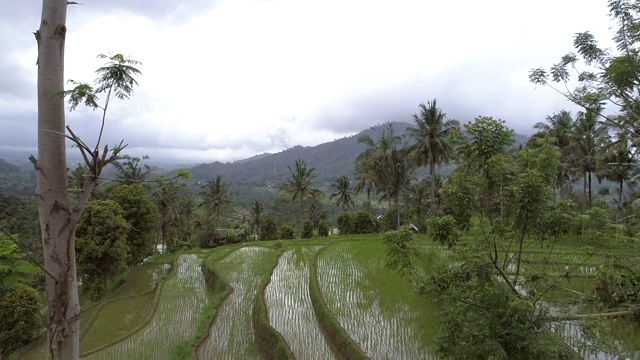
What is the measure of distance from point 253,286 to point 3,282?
1353 cm

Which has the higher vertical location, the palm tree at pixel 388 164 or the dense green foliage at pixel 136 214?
the palm tree at pixel 388 164

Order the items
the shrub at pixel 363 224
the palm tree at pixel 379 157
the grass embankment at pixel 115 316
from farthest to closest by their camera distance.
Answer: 1. the shrub at pixel 363 224
2. the palm tree at pixel 379 157
3. the grass embankment at pixel 115 316

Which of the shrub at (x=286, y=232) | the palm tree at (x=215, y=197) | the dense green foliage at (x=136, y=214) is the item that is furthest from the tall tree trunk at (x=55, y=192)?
the palm tree at (x=215, y=197)

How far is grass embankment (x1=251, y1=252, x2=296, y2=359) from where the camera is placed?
9322 millimetres

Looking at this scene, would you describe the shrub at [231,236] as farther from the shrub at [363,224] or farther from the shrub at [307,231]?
the shrub at [363,224]

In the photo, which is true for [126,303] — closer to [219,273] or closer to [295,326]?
[219,273]

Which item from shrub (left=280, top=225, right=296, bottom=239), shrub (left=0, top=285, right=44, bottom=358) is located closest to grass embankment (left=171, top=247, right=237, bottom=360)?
shrub (left=0, top=285, right=44, bottom=358)

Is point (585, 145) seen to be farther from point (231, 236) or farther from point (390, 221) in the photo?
point (231, 236)

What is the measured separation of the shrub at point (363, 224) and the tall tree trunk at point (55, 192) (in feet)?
103

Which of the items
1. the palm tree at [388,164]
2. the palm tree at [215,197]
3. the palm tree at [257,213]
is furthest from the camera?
the palm tree at [257,213]

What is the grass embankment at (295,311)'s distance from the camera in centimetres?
976

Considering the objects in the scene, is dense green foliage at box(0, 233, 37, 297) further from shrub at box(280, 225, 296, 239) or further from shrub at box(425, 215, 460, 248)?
shrub at box(280, 225, 296, 239)

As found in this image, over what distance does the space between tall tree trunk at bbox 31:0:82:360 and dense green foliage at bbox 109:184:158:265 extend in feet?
71.4

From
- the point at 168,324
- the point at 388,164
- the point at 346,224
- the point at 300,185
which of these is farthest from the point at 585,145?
the point at 168,324
